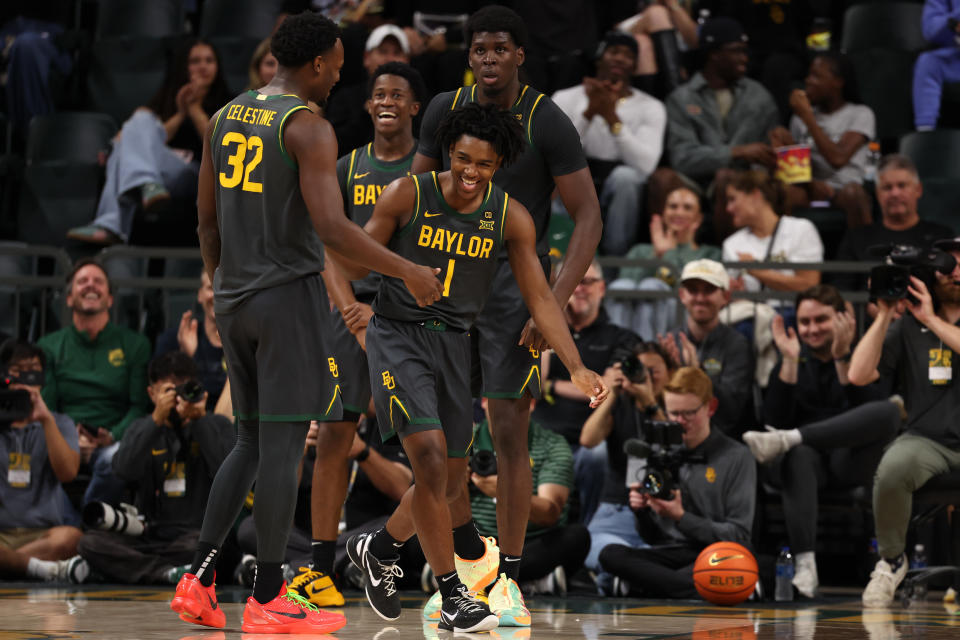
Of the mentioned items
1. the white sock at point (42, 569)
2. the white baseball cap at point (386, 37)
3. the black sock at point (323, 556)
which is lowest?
the white sock at point (42, 569)

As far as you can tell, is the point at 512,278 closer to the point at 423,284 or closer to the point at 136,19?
the point at 423,284

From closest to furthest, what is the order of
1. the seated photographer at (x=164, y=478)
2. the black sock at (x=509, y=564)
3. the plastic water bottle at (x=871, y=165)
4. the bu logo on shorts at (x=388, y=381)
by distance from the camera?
the bu logo on shorts at (x=388, y=381), the black sock at (x=509, y=564), the seated photographer at (x=164, y=478), the plastic water bottle at (x=871, y=165)

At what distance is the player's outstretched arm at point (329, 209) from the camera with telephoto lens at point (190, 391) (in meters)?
3.10

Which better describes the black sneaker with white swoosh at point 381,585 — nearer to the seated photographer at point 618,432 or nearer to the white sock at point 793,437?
the seated photographer at point 618,432

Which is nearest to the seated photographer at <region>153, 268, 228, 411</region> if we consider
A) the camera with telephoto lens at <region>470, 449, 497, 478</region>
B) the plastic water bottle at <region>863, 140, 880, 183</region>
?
the camera with telephoto lens at <region>470, 449, 497, 478</region>

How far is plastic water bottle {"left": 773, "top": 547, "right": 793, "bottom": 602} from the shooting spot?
7.44 metres

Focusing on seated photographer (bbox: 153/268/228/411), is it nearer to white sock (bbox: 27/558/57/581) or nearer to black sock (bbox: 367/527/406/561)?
white sock (bbox: 27/558/57/581)

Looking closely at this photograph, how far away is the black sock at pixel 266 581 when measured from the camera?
493cm

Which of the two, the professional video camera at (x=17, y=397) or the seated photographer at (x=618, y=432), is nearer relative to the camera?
the seated photographer at (x=618, y=432)

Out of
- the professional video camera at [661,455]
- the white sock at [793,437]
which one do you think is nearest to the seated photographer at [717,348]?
the white sock at [793,437]

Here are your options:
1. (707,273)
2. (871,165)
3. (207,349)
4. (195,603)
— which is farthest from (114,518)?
(871,165)

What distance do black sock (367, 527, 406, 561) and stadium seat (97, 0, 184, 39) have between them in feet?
26.8

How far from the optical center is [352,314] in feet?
19.7

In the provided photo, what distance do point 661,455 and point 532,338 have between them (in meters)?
2.27
